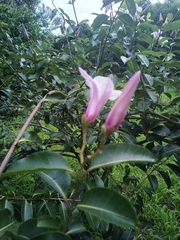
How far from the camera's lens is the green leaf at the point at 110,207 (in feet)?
1.28

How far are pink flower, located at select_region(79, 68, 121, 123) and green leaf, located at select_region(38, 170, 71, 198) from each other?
7.9 inches

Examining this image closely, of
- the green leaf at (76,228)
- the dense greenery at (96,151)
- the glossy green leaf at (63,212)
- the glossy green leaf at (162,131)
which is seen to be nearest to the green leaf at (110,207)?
the dense greenery at (96,151)

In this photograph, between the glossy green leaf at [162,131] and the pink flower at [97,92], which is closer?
the pink flower at [97,92]

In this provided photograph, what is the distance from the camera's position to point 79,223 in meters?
0.55

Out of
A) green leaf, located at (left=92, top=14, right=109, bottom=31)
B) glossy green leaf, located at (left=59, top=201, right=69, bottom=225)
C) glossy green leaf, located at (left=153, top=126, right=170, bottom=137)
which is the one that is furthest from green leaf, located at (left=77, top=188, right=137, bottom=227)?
green leaf, located at (left=92, top=14, right=109, bottom=31)

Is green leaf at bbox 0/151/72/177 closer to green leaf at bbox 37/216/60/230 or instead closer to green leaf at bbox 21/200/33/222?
green leaf at bbox 37/216/60/230

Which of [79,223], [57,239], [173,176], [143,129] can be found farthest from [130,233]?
[173,176]

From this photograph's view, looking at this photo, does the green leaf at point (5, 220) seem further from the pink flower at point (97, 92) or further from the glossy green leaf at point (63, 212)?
the pink flower at point (97, 92)

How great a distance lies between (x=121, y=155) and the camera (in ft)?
1.49

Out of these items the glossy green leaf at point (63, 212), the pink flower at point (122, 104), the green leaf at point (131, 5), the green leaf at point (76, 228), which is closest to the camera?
the pink flower at point (122, 104)

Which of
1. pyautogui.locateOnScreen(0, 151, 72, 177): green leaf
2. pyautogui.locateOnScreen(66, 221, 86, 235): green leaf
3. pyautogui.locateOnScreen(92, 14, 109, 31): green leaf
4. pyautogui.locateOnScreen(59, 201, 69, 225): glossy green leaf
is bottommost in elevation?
pyautogui.locateOnScreen(59, 201, 69, 225): glossy green leaf

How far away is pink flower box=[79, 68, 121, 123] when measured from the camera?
1.44 feet

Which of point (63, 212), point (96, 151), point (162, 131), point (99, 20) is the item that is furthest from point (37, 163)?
point (99, 20)

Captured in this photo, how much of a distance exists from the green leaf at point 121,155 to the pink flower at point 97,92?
0.07m
